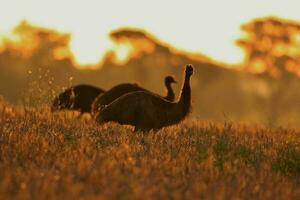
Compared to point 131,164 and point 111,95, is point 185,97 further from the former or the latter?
point 131,164

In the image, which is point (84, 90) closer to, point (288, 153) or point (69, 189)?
point (288, 153)

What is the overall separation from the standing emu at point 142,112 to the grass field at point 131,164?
243 millimetres

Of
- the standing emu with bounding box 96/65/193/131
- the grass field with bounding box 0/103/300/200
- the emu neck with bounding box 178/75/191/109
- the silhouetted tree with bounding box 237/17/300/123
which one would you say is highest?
the silhouetted tree with bounding box 237/17/300/123

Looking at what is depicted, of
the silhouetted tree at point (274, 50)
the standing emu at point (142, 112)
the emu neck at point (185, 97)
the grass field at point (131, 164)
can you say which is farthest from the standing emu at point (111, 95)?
the silhouetted tree at point (274, 50)

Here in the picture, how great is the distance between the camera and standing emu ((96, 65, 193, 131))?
14305 millimetres

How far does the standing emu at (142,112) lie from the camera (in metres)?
14.3

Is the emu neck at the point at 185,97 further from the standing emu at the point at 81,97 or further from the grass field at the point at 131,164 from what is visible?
the standing emu at the point at 81,97

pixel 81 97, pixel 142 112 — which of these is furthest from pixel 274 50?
pixel 142 112

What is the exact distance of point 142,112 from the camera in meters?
14.3

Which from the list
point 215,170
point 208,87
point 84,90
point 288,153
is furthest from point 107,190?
point 208,87

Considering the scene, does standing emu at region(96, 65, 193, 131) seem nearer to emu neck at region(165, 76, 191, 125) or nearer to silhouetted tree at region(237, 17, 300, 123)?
emu neck at region(165, 76, 191, 125)

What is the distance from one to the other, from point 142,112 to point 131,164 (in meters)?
4.04

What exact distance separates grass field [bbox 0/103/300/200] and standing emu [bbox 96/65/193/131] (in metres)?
0.24

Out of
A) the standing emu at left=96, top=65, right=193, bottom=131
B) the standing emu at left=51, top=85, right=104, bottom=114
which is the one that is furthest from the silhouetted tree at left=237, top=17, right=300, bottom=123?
the standing emu at left=96, top=65, right=193, bottom=131
